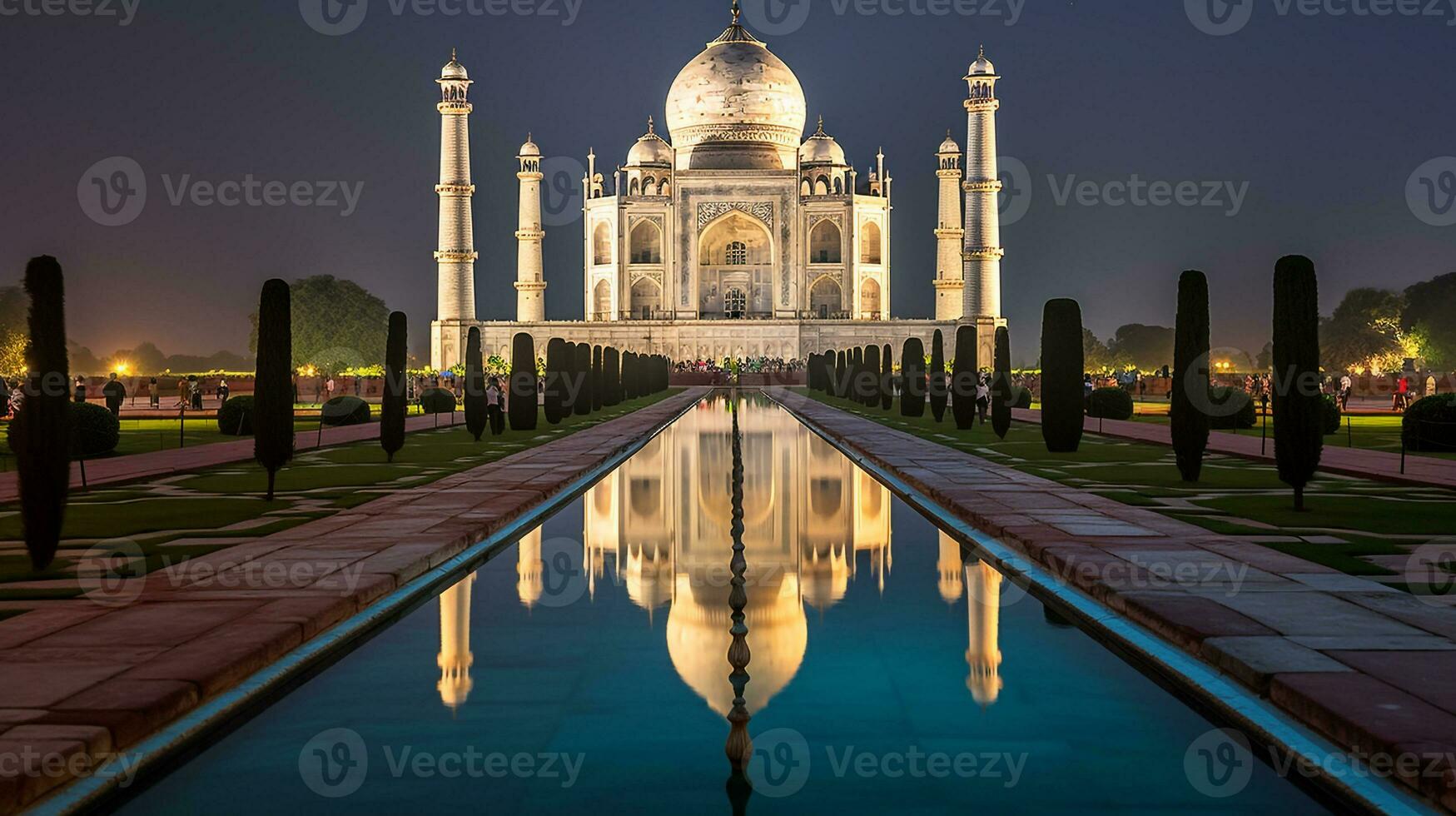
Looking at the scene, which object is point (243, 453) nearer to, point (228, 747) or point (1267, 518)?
point (1267, 518)

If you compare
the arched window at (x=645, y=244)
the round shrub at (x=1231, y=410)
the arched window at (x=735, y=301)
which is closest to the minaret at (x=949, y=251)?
the arched window at (x=735, y=301)

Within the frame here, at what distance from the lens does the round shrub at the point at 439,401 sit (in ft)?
86.2

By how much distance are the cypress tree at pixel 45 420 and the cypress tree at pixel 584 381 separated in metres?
17.6

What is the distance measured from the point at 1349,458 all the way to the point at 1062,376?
2981 mm

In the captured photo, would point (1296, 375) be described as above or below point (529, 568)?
above

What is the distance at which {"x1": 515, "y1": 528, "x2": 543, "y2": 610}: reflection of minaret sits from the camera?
6004 mm

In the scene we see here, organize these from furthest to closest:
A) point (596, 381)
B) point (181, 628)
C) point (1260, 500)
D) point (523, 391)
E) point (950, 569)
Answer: point (596, 381), point (523, 391), point (1260, 500), point (950, 569), point (181, 628)

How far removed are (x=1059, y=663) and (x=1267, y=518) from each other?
4.26 metres

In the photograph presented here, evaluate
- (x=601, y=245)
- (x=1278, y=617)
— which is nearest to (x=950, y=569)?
(x=1278, y=617)

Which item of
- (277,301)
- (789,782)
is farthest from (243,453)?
(789,782)

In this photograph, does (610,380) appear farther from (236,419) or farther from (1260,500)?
(1260,500)

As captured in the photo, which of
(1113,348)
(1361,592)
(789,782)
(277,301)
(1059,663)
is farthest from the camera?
(1113,348)

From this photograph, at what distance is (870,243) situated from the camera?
186ft

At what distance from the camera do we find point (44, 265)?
257 inches
